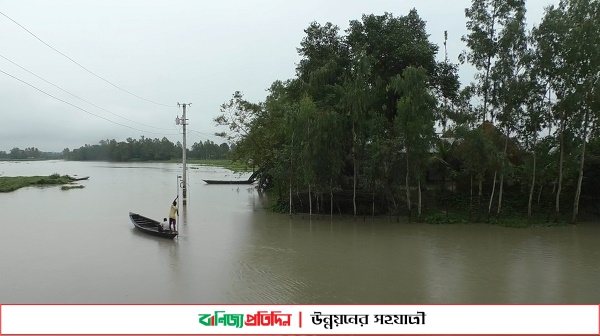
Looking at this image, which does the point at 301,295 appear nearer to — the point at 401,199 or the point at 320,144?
the point at 320,144

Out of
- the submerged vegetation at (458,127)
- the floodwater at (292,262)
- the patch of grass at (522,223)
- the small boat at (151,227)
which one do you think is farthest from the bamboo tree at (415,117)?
the small boat at (151,227)

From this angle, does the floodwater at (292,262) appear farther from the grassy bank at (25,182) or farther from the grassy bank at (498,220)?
the grassy bank at (25,182)

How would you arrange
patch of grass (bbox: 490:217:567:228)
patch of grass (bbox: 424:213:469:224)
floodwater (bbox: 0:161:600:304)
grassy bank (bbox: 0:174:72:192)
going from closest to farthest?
1. floodwater (bbox: 0:161:600:304)
2. patch of grass (bbox: 490:217:567:228)
3. patch of grass (bbox: 424:213:469:224)
4. grassy bank (bbox: 0:174:72:192)

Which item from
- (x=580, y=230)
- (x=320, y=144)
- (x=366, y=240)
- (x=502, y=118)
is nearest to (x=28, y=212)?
(x=320, y=144)

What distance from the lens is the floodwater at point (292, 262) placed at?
25.5 feet

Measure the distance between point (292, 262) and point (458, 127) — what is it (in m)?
9.38

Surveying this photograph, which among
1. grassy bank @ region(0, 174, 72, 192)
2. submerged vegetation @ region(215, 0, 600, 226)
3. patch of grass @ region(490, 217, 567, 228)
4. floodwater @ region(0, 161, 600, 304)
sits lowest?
floodwater @ region(0, 161, 600, 304)

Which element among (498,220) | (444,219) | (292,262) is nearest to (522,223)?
(498,220)

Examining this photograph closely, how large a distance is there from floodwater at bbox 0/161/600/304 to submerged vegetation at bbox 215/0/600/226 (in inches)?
74.0

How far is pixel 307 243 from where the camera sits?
12773 mm

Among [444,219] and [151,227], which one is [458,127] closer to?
[444,219]

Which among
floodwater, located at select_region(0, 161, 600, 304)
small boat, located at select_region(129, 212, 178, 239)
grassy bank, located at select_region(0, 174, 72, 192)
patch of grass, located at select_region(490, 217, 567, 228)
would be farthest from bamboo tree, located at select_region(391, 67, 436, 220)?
grassy bank, located at select_region(0, 174, 72, 192)

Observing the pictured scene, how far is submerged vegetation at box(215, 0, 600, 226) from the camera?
14828 mm

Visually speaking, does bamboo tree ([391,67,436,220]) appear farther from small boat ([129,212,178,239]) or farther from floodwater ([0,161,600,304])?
small boat ([129,212,178,239])
